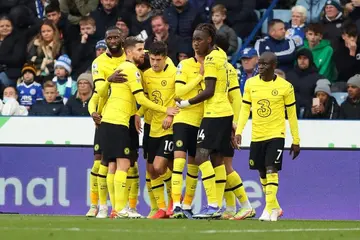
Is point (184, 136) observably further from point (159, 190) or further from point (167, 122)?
point (159, 190)

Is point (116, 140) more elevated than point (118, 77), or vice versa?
point (118, 77)

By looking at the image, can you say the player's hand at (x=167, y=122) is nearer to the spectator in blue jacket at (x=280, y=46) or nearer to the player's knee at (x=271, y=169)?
the player's knee at (x=271, y=169)

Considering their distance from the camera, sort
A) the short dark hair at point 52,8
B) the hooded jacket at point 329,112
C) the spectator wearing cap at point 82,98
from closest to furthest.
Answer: the hooded jacket at point 329,112
the spectator wearing cap at point 82,98
the short dark hair at point 52,8

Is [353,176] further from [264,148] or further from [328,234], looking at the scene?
[328,234]

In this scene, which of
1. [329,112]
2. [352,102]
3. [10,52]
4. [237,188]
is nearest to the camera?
[237,188]

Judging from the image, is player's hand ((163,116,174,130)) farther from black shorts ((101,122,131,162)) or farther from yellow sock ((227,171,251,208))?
yellow sock ((227,171,251,208))

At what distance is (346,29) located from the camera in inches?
868

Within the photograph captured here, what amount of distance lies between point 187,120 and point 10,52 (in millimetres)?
7239

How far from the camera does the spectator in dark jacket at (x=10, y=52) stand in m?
22.8

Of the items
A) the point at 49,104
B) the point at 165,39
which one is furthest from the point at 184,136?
the point at 165,39

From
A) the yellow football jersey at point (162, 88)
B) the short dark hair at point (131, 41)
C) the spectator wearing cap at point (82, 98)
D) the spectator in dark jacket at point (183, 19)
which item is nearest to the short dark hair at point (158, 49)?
the short dark hair at point (131, 41)

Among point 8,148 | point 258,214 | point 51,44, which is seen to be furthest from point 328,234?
point 51,44

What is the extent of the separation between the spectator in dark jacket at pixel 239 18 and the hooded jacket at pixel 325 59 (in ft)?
4.66

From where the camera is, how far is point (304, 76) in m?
21.3
